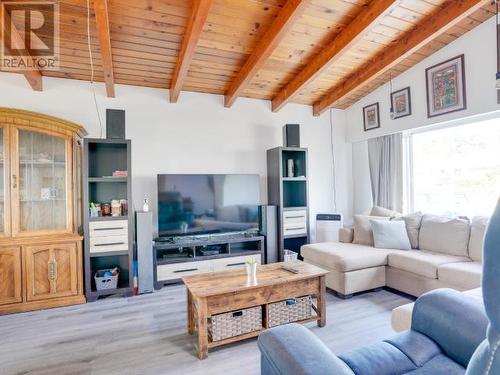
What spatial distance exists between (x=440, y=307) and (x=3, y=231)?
12.4 ft

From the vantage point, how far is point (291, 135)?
4.34 metres

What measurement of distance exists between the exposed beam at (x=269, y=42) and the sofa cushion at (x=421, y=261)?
8.55 feet

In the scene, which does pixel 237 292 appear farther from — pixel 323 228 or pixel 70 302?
pixel 323 228

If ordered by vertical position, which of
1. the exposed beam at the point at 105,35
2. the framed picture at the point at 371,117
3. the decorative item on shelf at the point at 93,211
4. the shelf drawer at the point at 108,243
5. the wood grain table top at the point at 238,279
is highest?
the exposed beam at the point at 105,35

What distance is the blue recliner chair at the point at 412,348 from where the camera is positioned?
3.40 feet

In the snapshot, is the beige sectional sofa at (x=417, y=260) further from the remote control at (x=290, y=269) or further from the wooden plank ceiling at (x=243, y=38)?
the wooden plank ceiling at (x=243, y=38)

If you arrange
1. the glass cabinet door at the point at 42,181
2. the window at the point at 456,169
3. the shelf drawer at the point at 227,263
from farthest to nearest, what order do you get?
the shelf drawer at the point at 227,263
the window at the point at 456,169
the glass cabinet door at the point at 42,181

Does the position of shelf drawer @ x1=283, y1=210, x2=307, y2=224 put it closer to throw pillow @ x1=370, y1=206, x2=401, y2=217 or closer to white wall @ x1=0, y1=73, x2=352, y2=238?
white wall @ x1=0, y1=73, x2=352, y2=238

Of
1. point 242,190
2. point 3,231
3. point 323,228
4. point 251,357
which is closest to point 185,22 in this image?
point 242,190

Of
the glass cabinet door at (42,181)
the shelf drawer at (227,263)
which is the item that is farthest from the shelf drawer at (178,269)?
the glass cabinet door at (42,181)

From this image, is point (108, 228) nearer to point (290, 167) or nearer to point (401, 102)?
point (290, 167)

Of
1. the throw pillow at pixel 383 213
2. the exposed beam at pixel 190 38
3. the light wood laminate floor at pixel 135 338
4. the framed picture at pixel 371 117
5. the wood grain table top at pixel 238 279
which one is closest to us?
the light wood laminate floor at pixel 135 338

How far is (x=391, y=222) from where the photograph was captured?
137 inches

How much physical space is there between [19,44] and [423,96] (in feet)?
15.5
